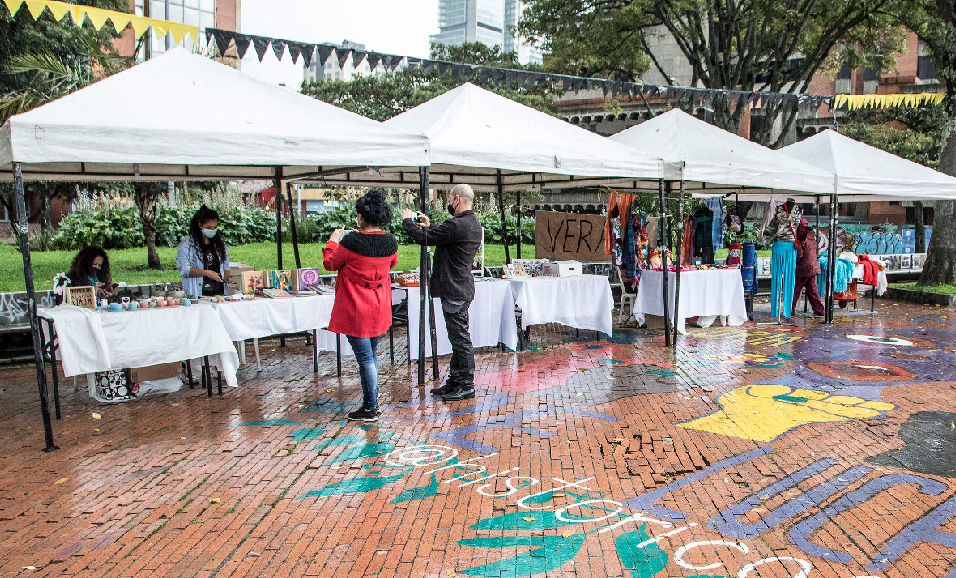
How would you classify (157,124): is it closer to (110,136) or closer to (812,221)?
(110,136)

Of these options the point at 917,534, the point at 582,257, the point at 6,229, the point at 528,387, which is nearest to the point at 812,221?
the point at 582,257

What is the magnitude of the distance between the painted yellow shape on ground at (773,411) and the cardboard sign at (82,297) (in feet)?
16.9

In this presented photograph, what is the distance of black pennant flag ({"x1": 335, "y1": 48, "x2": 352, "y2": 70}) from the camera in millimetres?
9703

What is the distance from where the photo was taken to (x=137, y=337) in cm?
612

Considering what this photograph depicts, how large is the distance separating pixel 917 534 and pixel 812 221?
2977 centimetres

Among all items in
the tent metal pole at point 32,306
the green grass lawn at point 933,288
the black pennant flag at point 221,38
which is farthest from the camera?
the green grass lawn at point 933,288

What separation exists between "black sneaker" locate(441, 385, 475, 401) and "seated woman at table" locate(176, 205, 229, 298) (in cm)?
259

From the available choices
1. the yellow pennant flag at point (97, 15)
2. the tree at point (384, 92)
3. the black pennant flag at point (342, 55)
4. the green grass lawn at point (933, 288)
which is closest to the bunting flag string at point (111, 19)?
the yellow pennant flag at point (97, 15)

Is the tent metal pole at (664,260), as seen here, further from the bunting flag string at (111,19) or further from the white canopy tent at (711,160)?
the bunting flag string at (111,19)

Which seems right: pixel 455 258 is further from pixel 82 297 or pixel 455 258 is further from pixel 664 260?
pixel 664 260

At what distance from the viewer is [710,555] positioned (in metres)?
3.67

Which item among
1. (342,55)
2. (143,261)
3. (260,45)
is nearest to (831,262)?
(342,55)

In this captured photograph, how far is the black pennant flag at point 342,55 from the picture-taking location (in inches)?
382

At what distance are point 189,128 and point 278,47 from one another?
13.6ft
